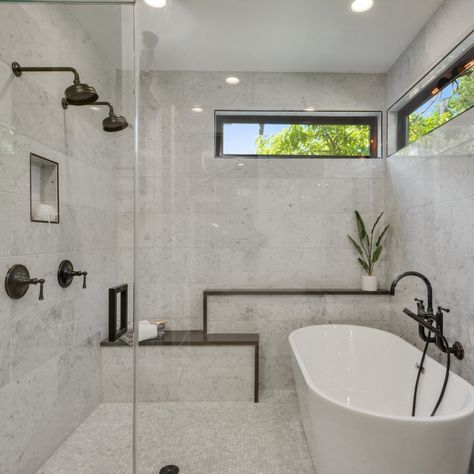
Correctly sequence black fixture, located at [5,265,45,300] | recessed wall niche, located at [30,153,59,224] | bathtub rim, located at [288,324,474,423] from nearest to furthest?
bathtub rim, located at [288,324,474,423]
black fixture, located at [5,265,45,300]
recessed wall niche, located at [30,153,59,224]

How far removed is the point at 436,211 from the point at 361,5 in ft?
4.62

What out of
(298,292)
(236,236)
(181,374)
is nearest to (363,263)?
(298,292)

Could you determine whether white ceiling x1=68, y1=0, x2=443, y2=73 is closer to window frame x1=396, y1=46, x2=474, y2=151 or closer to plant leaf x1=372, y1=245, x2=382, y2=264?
window frame x1=396, y1=46, x2=474, y2=151

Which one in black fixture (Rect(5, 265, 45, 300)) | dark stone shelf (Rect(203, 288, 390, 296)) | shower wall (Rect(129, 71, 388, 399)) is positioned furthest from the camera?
dark stone shelf (Rect(203, 288, 390, 296))

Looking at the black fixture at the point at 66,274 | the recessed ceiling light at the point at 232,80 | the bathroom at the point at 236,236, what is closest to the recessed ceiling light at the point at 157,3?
the bathroom at the point at 236,236

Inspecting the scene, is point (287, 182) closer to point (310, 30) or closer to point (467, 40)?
point (310, 30)

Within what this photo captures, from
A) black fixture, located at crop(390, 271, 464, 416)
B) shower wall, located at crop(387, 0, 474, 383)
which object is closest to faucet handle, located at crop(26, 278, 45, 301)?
black fixture, located at crop(390, 271, 464, 416)

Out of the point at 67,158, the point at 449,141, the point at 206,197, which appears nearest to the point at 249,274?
the point at 206,197

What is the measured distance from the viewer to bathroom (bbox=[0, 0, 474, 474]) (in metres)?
1.59

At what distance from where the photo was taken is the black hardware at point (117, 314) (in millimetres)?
1635

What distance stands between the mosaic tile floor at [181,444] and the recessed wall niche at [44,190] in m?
1.11

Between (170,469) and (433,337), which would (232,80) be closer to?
(433,337)

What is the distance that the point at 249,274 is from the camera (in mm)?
2316

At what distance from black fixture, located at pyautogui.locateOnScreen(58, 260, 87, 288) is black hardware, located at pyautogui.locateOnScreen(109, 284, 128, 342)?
212 mm
